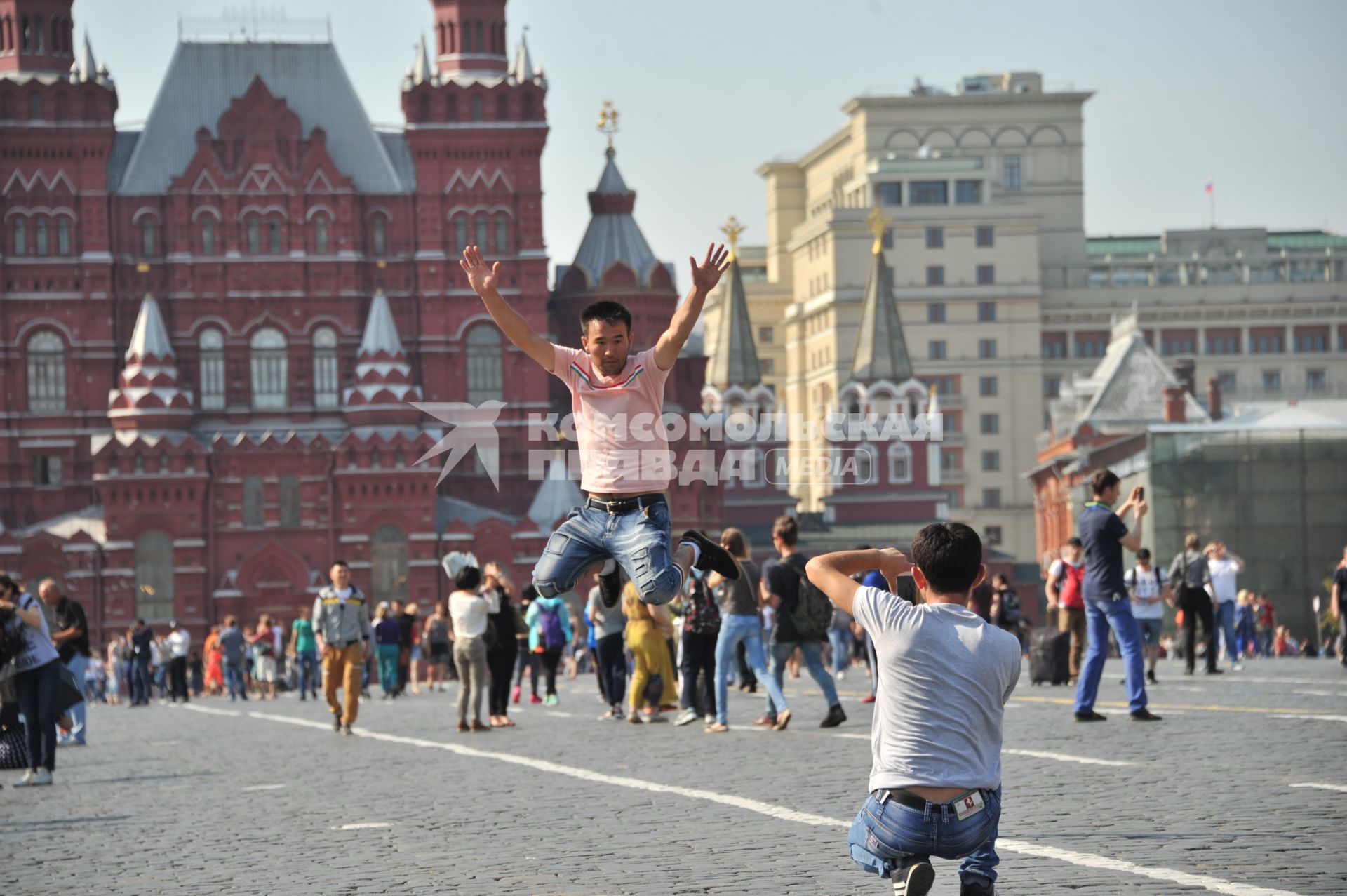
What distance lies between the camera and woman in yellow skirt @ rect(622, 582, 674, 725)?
2106cm

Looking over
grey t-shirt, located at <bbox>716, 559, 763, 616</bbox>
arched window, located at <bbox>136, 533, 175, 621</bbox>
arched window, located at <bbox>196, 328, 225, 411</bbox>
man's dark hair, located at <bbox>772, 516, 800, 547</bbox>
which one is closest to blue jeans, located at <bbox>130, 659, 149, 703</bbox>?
grey t-shirt, located at <bbox>716, 559, 763, 616</bbox>

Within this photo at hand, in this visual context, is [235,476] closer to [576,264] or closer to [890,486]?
[576,264]

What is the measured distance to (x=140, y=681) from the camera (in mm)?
40594

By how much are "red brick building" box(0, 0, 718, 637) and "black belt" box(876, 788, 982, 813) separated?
221 feet

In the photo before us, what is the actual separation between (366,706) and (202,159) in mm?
51521

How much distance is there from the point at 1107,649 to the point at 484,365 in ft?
207

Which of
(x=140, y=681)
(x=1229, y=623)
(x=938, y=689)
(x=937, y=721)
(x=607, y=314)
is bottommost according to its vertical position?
(x=140, y=681)

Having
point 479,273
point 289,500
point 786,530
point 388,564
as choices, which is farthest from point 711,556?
point 289,500

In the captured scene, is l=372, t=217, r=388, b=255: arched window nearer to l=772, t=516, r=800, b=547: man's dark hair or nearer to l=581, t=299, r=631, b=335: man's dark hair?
l=772, t=516, r=800, b=547: man's dark hair

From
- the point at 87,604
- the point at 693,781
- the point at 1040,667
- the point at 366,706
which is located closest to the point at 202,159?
the point at 87,604

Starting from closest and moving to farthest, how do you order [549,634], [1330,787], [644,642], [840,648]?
[1330,787] → [644,642] → [549,634] → [840,648]

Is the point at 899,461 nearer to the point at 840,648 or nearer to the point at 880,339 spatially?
the point at 880,339

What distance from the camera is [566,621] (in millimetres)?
28688

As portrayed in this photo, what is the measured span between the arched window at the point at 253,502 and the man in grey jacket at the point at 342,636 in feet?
177
